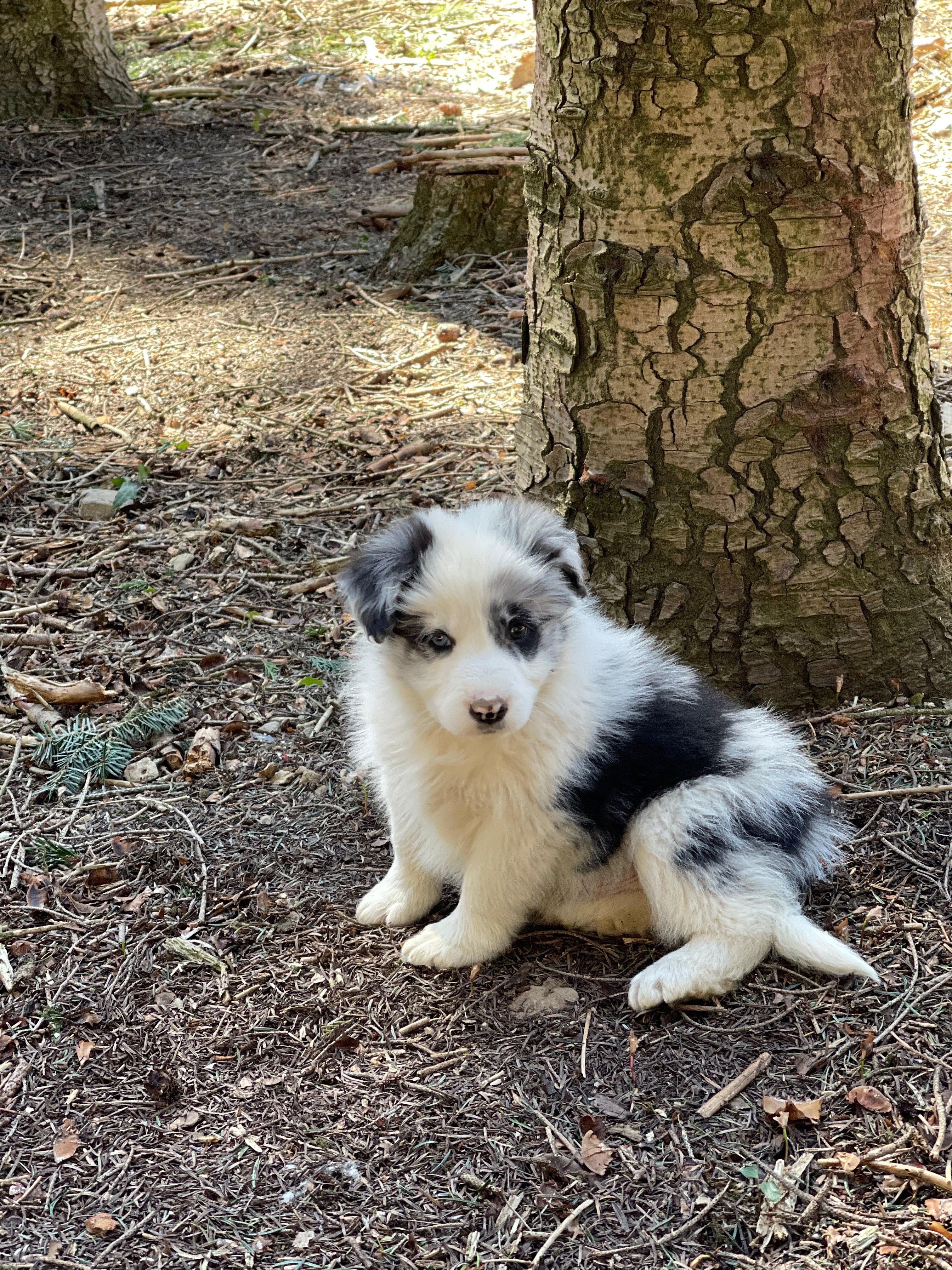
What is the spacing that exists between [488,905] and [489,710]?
0.76 metres

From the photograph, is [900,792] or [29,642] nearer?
[900,792]

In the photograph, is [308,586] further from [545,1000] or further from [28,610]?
[545,1000]

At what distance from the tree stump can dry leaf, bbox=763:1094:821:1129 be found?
5.97 meters

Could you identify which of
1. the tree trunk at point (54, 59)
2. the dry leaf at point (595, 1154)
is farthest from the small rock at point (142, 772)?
the tree trunk at point (54, 59)

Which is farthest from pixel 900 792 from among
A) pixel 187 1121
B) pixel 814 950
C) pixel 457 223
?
pixel 457 223

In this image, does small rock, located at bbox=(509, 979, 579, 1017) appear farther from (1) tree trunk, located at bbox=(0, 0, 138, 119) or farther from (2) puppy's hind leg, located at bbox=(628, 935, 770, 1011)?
(1) tree trunk, located at bbox=(0, 0, 138, 119)

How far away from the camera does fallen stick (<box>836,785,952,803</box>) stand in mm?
3729

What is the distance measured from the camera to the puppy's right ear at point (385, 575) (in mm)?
3090

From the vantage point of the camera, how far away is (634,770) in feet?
11.1

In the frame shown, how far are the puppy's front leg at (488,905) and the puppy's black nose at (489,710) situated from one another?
54 centimetres

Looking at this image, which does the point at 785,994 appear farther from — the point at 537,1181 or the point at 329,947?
the point at 329,947

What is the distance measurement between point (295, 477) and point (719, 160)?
2966mm

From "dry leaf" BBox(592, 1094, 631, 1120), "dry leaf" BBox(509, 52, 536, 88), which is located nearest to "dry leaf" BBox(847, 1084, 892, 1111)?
"dry leaf" BBox(592, 1094, 631, 1120)

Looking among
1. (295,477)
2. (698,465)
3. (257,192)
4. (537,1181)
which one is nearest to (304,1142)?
(537,1181)
